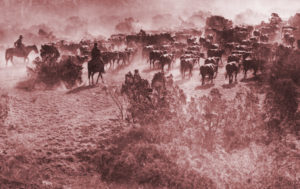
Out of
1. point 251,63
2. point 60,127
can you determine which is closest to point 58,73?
point 60,127

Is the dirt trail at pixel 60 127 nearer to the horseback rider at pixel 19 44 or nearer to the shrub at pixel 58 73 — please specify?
the shrub at pixel 58 73

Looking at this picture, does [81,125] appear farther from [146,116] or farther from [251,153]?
[251,153]

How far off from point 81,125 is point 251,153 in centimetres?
632

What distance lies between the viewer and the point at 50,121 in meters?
14.0

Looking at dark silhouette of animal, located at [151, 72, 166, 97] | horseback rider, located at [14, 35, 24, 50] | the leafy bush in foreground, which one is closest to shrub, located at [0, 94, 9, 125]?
the leafy bush in foreground

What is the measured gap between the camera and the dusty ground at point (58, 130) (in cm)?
1108

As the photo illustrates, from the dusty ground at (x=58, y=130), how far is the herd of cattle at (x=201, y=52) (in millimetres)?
945

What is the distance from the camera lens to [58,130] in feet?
43.2

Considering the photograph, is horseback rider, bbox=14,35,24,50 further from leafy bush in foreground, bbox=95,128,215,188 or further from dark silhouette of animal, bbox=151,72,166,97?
leafy bush in foreground, bbox=95,128,215,188

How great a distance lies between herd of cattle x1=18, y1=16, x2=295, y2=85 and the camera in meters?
18.2

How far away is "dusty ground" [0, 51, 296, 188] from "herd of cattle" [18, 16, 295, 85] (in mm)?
945

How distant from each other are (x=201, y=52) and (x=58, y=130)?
14164mm

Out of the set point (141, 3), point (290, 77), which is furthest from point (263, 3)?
point (290, 77)

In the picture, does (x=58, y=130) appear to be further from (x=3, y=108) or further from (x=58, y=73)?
(x=58, y=73)
